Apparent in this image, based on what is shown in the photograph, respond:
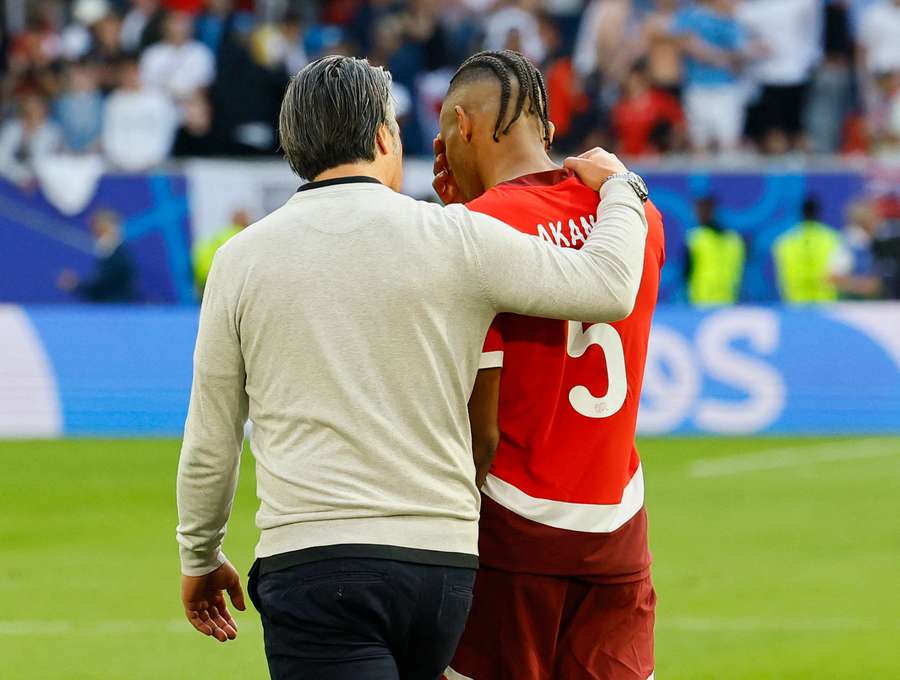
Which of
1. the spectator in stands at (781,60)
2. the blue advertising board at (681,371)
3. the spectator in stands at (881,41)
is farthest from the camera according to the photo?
the spectator in stands at (881,41)

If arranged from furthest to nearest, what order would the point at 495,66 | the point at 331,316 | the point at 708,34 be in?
the point at 708,34
the point at 495,66
the point at 331,316

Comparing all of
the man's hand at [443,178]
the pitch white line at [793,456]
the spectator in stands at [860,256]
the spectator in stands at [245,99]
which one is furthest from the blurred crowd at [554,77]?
the man's hand at [443,178]

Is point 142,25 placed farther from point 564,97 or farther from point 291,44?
point 564,97

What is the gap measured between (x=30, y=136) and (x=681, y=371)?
8929 mm

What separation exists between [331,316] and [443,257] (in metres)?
0.25

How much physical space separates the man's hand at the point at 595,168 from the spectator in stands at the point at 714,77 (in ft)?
49.8

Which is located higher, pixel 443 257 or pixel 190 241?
pixel 443 257

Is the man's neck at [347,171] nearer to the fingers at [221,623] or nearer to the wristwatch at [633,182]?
the wristwatch at [633,182]

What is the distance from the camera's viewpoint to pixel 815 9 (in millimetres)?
19188

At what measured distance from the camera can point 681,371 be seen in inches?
552

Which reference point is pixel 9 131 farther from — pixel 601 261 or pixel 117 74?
pixel 601 261

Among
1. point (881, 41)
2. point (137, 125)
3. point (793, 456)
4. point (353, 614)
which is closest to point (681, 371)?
point (793, 456)

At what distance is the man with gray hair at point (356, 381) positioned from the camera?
10.2 feet

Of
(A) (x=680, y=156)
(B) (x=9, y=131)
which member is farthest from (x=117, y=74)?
(A) (x=680, y=156)
